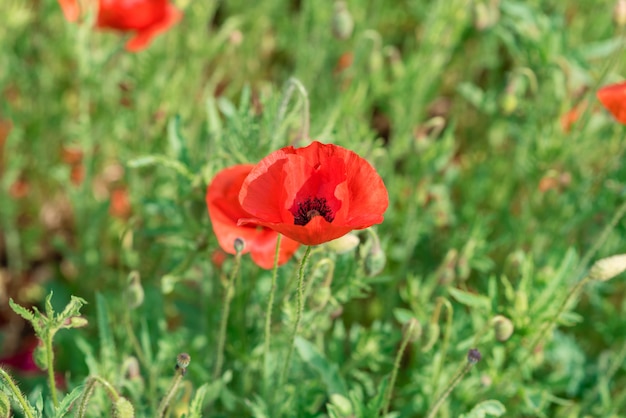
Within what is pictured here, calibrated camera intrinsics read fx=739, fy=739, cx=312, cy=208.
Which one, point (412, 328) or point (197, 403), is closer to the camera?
point (197, 403)

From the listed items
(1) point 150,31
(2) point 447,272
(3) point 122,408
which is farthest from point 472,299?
(1) point 150,31

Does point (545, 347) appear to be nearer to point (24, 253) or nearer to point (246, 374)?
point (246, 374)

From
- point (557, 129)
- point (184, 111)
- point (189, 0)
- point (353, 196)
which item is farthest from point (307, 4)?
point (353, 196)


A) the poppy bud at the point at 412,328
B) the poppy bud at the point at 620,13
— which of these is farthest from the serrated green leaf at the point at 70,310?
the poppy bud at the point at 620,13

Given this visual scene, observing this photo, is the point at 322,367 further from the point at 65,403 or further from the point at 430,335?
the point at 65,403

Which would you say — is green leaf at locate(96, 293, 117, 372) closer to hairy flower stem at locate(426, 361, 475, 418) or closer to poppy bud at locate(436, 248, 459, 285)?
hairy flower stem at locate(426, 361, 475, 418)

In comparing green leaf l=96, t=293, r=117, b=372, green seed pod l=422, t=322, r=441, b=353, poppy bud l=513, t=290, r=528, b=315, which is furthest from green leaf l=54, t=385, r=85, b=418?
poppy bud l=513, t=290, r=528, b=315
